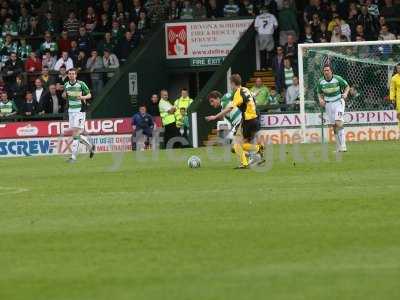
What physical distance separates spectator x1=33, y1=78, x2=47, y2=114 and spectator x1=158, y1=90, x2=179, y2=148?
3.65 meters

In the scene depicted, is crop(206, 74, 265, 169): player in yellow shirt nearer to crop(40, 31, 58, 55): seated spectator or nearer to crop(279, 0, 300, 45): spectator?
crop(279, 0, 300, 45): spectator

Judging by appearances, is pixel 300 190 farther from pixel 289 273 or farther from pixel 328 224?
pixel 289 273

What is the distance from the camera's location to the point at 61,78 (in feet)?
133

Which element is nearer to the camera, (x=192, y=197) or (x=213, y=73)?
→ (x=192, y=197)

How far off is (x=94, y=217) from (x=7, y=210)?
2.05m

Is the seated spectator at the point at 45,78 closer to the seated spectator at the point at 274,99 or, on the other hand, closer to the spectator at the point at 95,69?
the spectator at the point at 95,69

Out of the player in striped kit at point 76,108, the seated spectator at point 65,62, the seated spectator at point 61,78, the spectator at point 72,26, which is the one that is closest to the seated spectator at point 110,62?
the seated spectator at point 65,62

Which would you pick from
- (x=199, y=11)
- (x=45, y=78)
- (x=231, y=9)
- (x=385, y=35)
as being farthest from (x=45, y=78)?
(x=385, y=35)

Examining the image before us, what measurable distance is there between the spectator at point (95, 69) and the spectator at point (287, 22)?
6038 millimetres

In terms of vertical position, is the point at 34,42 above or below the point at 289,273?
above

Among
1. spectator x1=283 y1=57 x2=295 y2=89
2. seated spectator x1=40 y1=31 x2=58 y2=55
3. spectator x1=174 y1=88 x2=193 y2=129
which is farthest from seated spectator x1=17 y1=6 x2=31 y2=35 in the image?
spectator x1=283 y1=57 x2=295 y2=89

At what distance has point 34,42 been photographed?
4303cm

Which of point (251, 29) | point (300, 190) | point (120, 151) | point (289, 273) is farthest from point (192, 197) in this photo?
point (251, 29)

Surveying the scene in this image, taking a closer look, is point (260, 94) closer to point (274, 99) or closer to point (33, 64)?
point (274, 99)
